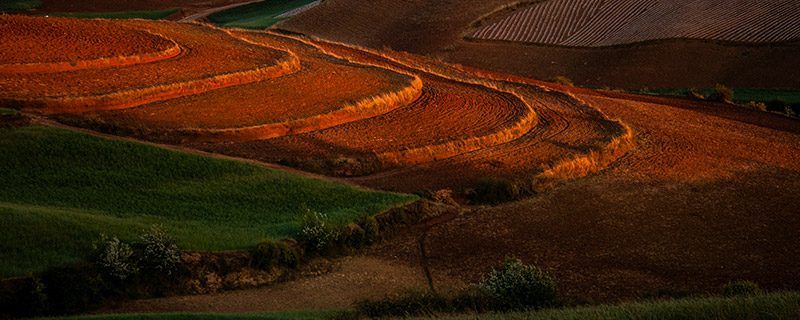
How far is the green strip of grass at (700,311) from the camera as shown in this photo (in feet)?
30.4

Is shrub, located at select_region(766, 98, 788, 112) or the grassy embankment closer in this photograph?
the grassy embankment

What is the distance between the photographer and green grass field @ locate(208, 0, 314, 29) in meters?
68.7

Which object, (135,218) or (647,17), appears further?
(647,17)

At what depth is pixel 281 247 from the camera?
48.8 feet

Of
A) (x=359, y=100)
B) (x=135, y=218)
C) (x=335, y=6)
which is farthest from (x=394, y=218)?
(x=335, y=6)

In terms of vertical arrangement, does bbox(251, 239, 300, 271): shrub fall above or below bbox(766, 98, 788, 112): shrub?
above

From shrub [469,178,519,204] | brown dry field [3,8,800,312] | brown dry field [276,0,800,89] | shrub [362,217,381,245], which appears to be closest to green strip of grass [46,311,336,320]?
brown dry field [3,8,800,312]

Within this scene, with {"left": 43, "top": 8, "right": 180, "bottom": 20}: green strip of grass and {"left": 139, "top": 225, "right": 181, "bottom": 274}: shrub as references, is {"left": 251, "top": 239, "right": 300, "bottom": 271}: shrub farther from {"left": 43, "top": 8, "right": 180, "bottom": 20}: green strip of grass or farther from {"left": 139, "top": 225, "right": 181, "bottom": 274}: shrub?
{"left": 43, "top": 8, "right": 180, "bottom": 20}: green strip of grass

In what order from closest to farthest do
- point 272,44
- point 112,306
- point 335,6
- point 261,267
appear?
1. point 112,306
2. point 261,267
3. point 272,44
4. point 335,6

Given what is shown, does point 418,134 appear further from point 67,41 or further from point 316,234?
point 67,41

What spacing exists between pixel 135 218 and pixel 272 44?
2396 cm

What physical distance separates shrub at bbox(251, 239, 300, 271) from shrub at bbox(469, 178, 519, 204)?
629cm

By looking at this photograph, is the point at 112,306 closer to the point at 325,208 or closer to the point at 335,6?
the point at 325,208

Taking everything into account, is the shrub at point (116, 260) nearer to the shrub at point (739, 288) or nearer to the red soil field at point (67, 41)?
the shrub at point (739, 288)
